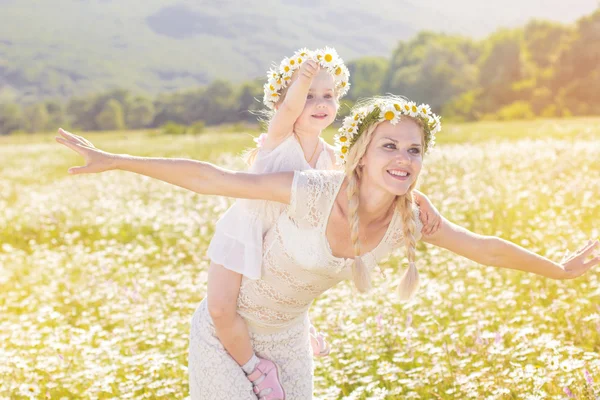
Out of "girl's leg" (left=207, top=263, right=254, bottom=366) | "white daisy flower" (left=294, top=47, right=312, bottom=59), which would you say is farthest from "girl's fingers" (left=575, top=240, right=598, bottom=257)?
"white daisy flower" (left=294, top=47, right=312, bottom=59)

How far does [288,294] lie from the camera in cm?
372

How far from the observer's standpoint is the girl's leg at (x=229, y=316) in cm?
378

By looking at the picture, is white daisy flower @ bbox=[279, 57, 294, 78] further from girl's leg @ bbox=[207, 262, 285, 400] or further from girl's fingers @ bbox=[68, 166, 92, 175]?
girl's fingers @ bbox=[68, 166, 92, 175]

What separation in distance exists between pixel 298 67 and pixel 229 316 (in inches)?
75.8

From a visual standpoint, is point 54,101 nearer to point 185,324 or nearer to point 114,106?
point 114,106

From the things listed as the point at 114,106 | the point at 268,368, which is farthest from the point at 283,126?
the point at 114,106

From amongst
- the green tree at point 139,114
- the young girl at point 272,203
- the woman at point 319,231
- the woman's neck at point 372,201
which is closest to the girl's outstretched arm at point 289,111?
the young girl at point 272,203

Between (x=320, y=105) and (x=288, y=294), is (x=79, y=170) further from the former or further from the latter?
(x=320, y=105)

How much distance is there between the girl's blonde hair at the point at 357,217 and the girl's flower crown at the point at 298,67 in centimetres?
89

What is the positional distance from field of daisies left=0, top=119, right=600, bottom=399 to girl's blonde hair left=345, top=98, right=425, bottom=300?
1.13 meters

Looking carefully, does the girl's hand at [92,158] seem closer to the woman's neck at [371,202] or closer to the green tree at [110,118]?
the woman's neck at [371,202]

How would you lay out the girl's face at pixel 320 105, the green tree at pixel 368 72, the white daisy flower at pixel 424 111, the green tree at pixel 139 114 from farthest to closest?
the green tree at pixel 368 72 → the green tree at pixel 139 114 → the girl's face at pixel 320 105 → the white daisy flower at pixel 424 111

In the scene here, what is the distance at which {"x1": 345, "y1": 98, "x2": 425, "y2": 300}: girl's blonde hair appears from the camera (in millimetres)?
3396

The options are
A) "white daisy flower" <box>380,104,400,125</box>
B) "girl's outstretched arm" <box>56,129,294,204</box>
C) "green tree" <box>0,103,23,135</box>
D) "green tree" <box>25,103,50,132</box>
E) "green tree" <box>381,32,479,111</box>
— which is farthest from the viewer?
"green tree" <box>0,103,23,135</box>
